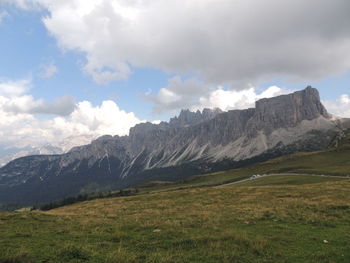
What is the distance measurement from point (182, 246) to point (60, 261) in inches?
275

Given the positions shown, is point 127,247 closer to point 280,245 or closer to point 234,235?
point 234,235

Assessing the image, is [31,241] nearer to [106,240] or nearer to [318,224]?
[106,240]

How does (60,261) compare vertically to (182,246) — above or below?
above

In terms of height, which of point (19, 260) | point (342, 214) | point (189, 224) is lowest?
point (342, 214)

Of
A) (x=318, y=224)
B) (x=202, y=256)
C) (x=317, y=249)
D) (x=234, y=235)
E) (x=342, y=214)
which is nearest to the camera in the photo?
(x=202, y=256)

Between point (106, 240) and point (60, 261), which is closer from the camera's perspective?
point (60, 261)

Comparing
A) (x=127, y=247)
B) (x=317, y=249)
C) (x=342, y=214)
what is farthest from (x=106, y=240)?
(x=342, y=214)

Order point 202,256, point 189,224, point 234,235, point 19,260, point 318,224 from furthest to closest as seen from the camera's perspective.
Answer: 1. point 189,224
2. point 318,224
3. point 234,235
4. point 202,256
5. point 19,260

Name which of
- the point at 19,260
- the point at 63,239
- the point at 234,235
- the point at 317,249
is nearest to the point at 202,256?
the point at 234,235

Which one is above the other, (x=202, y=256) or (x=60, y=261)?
(x=60, y=261)

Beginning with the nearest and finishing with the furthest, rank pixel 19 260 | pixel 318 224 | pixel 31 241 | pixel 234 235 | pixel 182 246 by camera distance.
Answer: pixel 19 260
pixel 182 246
pixel 234 235
pixel 31 241
pixel 318 224

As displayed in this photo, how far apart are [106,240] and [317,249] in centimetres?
1388

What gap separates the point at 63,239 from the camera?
756 inches

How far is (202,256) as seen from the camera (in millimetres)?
13609
